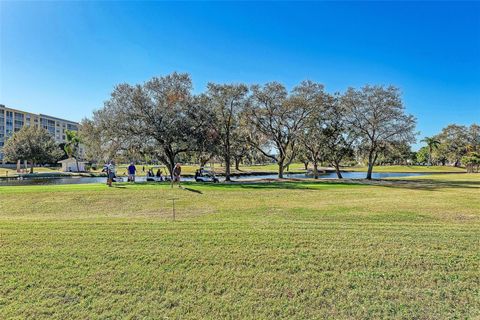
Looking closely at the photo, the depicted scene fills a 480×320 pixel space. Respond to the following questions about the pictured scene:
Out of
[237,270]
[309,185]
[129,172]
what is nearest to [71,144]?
[129,172]

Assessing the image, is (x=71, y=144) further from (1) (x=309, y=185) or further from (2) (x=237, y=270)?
(2) (x=237, y=270)

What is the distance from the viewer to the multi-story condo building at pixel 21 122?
89562 mm

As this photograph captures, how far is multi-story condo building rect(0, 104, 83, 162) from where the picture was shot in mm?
89562

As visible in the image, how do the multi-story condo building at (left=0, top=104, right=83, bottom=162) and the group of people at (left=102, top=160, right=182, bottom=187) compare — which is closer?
the group of people at (left=102, top=160, right=182, bottom=187)

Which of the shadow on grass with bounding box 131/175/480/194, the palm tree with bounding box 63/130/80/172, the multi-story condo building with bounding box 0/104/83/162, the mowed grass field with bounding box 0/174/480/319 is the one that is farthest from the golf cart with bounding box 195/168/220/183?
the multi-story condo building with bounding box 0/104/83/162

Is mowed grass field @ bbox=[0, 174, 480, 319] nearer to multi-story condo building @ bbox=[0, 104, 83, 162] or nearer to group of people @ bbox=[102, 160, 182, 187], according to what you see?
group of people @ bbox=[102, 160, 182, 187]

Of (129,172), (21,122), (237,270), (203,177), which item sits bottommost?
(237,270)

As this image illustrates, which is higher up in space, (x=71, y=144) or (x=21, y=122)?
(x=21, y=122)

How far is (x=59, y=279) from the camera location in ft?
16.3

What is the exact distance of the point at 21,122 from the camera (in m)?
96.1

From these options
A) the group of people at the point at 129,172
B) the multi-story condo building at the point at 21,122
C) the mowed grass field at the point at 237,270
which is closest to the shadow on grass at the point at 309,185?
the group of people at the point at 129,172

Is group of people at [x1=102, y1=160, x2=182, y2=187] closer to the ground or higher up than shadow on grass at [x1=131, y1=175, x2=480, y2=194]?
higher up

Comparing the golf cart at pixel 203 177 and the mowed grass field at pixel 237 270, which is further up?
the golf cart at pixel 203 177

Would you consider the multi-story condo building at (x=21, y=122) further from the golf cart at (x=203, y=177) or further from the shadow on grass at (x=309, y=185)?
the shadow on grass at (x=309, y=185)
